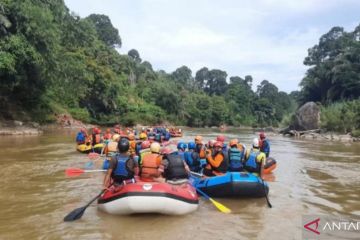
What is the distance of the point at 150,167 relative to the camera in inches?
297

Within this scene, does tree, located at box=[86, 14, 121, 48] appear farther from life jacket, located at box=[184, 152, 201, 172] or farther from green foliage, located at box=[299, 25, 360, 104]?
life jacket, located at box=[184, 152, 201, 172]

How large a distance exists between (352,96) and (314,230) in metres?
43.7

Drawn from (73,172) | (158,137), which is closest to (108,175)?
(73,172)

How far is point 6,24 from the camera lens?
23.0m

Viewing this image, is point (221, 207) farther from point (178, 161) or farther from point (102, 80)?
point (102, 80)

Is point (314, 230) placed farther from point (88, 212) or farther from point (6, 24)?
point (6, 24)

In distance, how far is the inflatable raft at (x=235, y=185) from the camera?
334 inches

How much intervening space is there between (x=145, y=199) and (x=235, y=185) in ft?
7.97

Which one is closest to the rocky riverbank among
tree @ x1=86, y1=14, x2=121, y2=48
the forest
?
the forest

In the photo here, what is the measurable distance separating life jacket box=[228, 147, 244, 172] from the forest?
16699mm

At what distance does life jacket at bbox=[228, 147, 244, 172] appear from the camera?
9.14 m

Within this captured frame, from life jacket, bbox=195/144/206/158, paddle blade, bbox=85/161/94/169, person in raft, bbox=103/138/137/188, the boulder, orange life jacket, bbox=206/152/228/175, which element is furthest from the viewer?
the boulder

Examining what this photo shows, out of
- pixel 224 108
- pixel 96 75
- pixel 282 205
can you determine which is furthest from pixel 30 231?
pixel 224 108

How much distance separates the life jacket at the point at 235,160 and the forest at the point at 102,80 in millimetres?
16699
